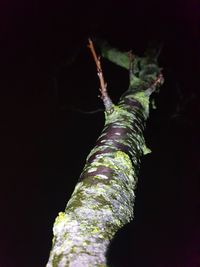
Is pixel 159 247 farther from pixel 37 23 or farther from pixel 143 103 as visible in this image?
pixel 37 23

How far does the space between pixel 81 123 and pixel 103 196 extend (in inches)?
115

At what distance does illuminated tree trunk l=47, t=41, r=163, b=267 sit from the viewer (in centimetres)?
73

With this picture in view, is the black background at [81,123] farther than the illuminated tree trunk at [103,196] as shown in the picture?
Yes

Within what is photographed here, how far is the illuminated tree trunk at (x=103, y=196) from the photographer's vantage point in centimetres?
73

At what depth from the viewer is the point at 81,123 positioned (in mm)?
3820

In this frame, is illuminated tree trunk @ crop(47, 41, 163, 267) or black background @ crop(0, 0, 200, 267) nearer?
illuminated tree trunk @ crop(47, 41, 163, 267)

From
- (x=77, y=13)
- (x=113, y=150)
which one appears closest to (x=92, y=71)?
(x=77, y=13)

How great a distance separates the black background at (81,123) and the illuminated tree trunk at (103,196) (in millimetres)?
1886

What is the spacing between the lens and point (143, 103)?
1736 millimetres

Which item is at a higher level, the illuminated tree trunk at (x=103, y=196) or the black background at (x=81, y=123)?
the black background at (x=81, y=123)

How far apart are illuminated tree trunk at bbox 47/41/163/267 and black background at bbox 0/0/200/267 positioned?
1.89m

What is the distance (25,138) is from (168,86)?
1962 mm

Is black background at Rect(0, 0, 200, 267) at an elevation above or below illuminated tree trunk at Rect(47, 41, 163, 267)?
above

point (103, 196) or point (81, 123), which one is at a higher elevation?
point (81, 123)
